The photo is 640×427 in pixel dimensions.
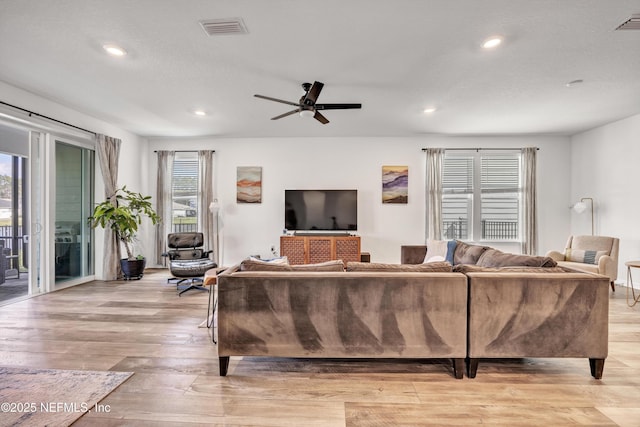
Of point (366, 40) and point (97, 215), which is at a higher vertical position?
point (366, 40)

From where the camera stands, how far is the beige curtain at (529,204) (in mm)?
5875

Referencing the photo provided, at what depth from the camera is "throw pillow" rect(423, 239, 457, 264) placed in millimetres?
4035

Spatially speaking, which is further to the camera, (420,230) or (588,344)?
(420,230)

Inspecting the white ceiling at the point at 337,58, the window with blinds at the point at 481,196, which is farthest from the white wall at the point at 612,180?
the window with blinds at the point at 481,196

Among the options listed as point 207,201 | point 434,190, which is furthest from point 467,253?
point 207,201

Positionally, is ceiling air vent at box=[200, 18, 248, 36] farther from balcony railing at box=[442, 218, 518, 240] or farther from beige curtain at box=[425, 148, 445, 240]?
balcony railing at box=[442, 218, 518, 240]

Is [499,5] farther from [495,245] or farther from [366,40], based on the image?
[495,245]

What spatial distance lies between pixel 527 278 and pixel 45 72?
5.00 meters

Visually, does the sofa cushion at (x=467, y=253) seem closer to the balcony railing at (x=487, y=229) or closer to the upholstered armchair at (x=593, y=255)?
the upholstered armchair at (x=593, y=255)

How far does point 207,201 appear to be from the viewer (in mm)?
6168

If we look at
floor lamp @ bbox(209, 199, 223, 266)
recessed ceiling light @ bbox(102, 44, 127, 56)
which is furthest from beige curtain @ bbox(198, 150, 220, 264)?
recessed ceiling light @ bbox(102, 44, 127, 56)

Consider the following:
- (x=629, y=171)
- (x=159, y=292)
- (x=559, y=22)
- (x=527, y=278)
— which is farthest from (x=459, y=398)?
(x=629, y=171)

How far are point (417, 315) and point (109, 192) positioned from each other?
17.6 feet

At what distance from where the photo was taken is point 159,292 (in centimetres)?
449
